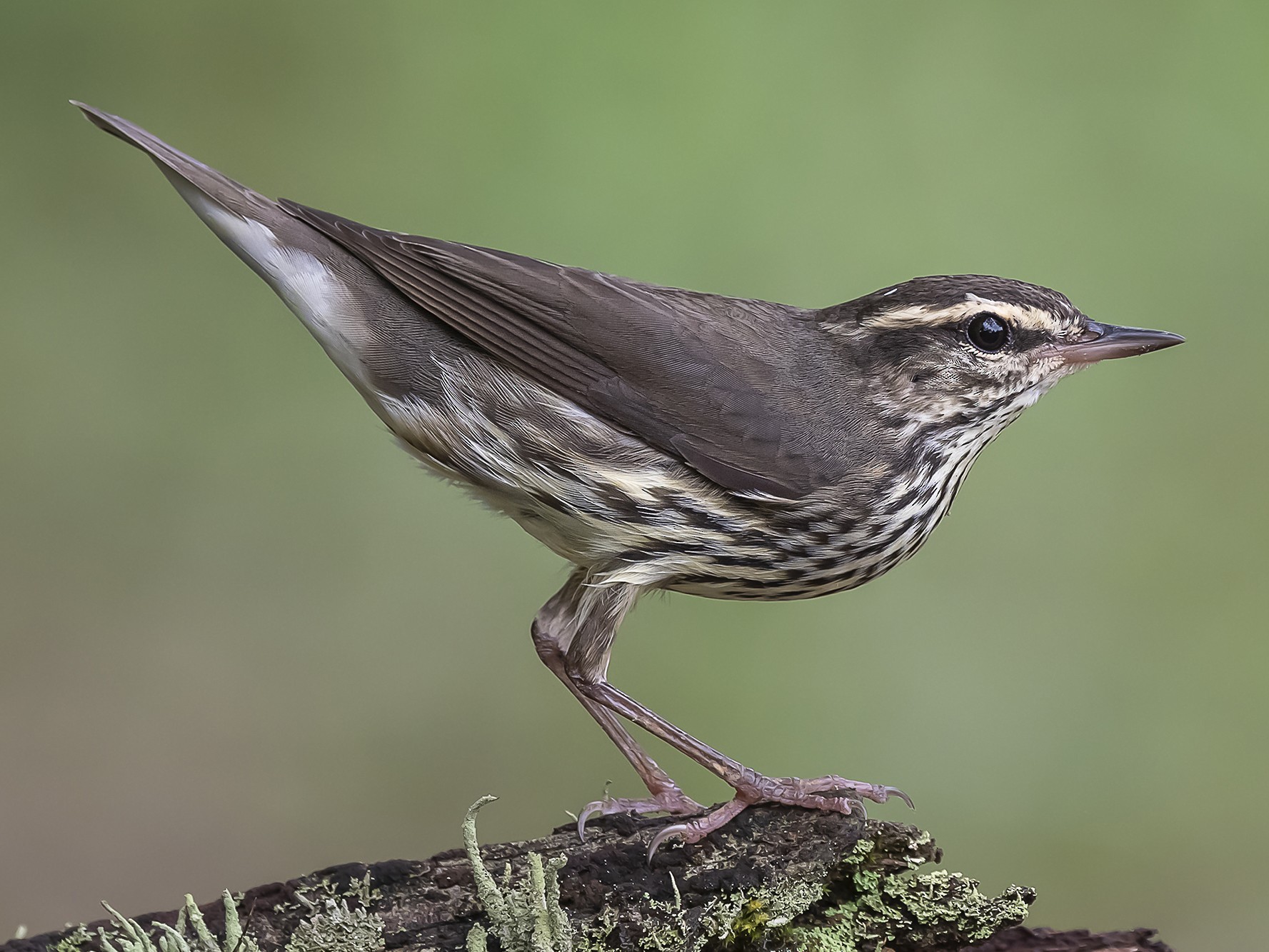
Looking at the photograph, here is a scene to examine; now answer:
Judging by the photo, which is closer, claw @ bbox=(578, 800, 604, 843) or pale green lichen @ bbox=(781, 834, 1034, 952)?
pale green lichen @ bbox=(781, 834, 1034, 952)

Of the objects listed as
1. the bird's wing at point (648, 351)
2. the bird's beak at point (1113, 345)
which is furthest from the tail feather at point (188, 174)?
the bird's beak at point (1113, 345)

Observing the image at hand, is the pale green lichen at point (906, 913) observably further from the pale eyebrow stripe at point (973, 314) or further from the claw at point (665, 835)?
the pale eyebrow stripe at point (973, 314)

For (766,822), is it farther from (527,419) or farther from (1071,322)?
(1071,322)

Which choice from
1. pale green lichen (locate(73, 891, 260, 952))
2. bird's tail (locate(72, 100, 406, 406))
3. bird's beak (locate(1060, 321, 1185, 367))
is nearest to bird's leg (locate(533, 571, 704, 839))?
bird's tail (locate(72, 100, 406, 406))

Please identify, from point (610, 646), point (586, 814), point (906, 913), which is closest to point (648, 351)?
point (610, 646)

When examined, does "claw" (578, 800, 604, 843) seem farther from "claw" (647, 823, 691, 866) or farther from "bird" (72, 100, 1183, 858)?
"claw" (647, 823, 691, 866)

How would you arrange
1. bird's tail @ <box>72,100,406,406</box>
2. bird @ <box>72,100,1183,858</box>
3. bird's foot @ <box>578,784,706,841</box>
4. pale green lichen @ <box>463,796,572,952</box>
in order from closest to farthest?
pale green lichen @ <box>463,796,572,952</box>
bird @ <box>72,100,1183,858</box>
bird's foot @ <box>578,784,706,841</box>
bird's tail @ <box>72,100,406,406</box>

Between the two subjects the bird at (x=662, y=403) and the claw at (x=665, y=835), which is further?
the bird at (x=662, y=403)

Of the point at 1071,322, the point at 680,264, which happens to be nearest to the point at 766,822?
the point at 1071,322
